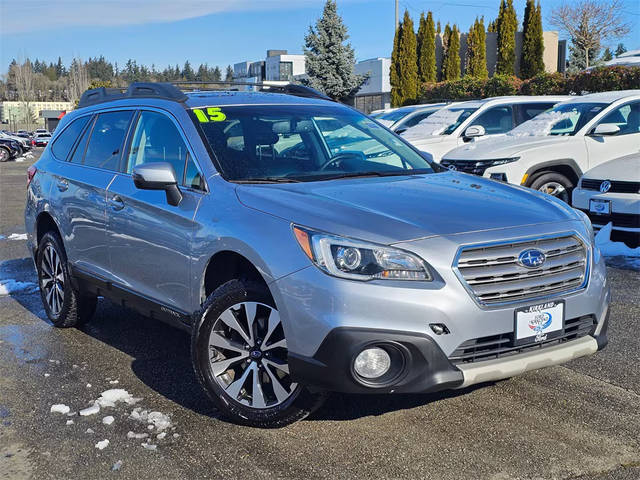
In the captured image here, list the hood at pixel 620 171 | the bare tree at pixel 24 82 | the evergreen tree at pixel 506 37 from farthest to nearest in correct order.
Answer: the bare tree at pixel 24 82 < the evergreen tree at pixel 506 37 < the hood at pixel 620 171

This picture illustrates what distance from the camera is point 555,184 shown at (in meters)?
9.96

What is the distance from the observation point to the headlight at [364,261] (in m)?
3.42

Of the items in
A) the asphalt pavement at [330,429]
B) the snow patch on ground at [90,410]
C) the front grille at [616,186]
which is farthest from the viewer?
the front grille at [616,186]

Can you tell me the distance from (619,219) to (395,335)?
18.1ft

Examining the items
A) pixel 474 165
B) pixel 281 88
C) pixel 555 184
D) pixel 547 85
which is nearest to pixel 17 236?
pixel 281 88

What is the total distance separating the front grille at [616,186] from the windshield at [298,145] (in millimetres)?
3828

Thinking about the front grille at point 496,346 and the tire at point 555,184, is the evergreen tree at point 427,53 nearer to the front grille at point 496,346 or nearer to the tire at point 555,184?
the tire at point 555,184

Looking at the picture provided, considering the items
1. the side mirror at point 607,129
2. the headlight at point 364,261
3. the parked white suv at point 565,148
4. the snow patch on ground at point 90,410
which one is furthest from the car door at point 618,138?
the snow patch on ground at point 90,410

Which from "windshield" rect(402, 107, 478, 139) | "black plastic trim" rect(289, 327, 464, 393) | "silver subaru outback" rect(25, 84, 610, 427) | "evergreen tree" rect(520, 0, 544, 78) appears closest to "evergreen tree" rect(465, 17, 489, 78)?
"evergreen tree" rect(520, 0, 544, 78)

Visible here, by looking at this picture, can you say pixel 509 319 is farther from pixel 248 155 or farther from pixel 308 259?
pixel 248 155

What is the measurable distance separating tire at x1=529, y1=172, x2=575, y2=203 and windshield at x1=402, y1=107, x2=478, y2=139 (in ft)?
13.0

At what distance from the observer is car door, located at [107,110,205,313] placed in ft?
14.2

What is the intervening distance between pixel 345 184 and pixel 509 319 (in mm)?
1255

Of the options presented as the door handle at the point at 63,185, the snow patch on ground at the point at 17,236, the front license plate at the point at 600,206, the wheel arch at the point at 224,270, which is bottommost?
the snow patch on ground at the point at 17,236
